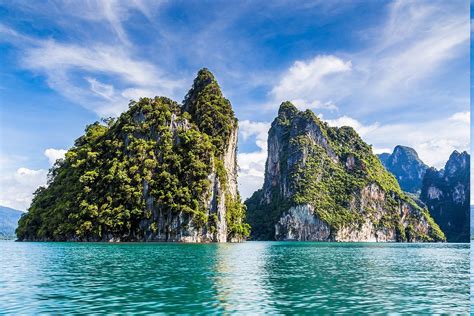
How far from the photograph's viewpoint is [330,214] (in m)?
186

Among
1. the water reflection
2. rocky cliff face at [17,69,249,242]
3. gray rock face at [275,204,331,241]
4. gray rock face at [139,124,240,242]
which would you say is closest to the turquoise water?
the water reflection

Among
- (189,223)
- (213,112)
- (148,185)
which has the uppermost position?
(213,112)

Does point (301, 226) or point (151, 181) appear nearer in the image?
point (151, 181)

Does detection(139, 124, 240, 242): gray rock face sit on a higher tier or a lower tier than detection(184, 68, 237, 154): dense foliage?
lower

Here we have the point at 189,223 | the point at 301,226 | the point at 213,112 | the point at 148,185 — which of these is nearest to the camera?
the point at 189,223

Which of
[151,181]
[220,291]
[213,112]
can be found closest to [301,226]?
[213,112]

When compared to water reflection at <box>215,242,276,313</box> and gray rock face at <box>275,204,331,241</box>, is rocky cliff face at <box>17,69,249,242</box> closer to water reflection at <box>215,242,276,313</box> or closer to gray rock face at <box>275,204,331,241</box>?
water reflection at <box>215,242,276,313</box>

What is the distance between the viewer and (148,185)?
305ft

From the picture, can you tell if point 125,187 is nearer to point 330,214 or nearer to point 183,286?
point 183,286

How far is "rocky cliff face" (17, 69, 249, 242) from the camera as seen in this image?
297ft

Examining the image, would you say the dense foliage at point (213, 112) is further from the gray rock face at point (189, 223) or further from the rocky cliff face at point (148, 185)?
the gray rock face at point (189, 223)

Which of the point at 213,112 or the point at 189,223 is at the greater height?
the point at 213,112

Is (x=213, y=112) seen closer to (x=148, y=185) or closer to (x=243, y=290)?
(x=148, y=185)

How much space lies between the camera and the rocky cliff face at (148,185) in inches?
3565
